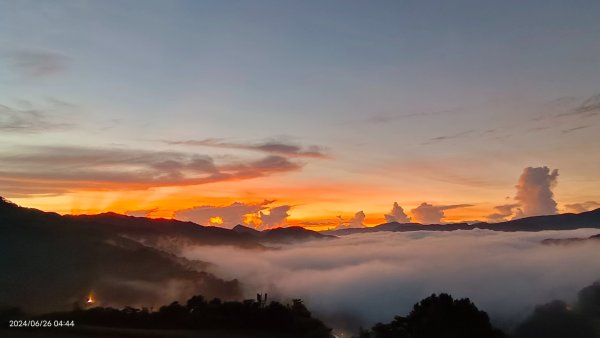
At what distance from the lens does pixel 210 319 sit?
117 ft

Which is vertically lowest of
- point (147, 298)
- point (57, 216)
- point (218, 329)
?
point (147, 298)

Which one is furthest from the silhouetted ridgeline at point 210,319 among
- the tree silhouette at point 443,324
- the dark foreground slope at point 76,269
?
the dark foreground slope at point 76,269

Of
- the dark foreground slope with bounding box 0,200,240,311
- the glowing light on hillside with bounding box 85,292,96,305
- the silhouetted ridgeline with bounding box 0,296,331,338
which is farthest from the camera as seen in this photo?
the dark foreground slope with bounding box 0,200,240,311

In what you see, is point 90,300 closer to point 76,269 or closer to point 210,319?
point 76,269

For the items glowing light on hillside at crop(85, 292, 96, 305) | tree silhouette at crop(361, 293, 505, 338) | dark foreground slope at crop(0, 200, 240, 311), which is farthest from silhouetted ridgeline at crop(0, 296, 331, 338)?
dark foreground slope at crop(0, 200, 240, 311)

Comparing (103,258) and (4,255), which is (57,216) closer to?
(103,258)

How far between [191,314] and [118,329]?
25.7 ft

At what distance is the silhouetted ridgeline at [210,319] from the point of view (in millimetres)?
33219

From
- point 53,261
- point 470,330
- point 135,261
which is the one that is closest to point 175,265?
point 135,261

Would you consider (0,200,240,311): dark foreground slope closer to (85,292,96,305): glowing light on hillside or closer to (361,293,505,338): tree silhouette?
(85,292,96,305): glowing light on hillside

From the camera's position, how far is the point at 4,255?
440 feet

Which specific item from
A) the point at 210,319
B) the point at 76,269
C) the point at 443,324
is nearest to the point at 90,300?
the point at 76,269

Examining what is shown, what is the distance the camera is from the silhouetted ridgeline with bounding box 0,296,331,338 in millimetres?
33219

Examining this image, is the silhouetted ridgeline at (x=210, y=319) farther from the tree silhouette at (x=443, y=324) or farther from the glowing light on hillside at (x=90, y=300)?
the glowing light on hillside at (x=90, y=300)
